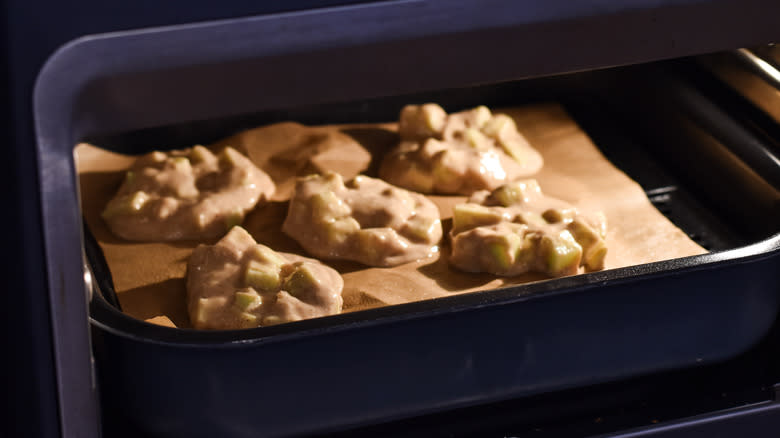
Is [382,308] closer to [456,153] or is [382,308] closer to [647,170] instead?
[456,153]

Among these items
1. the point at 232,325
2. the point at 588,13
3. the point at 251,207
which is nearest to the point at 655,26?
the point at 588,13

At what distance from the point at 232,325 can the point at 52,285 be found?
333 mm

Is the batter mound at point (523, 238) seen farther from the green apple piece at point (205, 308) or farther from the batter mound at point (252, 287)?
the green apple piece at point (205, 308)

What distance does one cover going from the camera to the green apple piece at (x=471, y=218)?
4.27 ft

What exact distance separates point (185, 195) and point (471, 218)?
430 mm

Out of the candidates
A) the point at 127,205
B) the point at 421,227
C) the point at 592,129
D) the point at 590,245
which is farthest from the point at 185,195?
the point at 592,129

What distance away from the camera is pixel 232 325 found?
1.10 meters

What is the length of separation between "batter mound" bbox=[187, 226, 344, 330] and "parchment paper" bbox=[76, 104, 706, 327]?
5 cm

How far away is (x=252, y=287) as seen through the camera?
1.14m

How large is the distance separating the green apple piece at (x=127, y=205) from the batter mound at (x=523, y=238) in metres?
0.46

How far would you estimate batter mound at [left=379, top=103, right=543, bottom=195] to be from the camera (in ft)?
4.76

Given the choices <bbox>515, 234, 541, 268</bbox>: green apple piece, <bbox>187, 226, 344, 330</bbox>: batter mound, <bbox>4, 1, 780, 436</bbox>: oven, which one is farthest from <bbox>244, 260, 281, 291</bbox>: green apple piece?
<bbox>515, 234, 541, 268</bbox>: green apple piece

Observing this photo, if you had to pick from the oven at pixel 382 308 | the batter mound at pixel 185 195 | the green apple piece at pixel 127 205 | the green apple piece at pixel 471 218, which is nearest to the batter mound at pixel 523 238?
the green apple piece at pixel 471 218

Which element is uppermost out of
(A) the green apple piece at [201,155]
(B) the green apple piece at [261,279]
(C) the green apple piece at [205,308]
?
(A) the green apple piece at [201,155]
